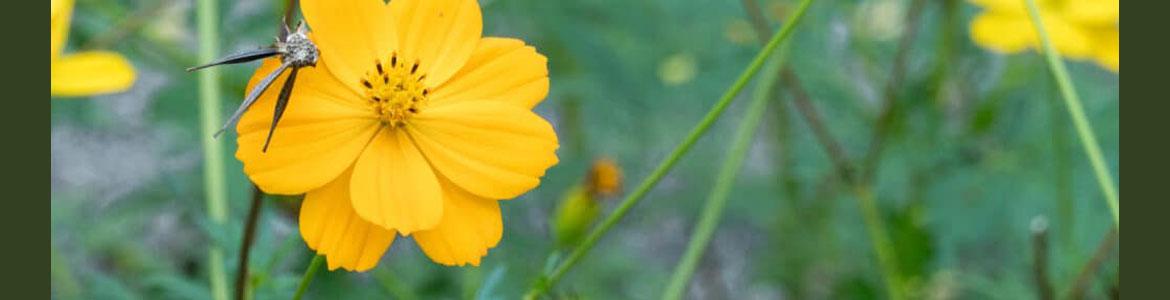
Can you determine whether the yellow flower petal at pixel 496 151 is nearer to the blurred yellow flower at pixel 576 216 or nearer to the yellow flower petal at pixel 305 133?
the yellow flower petal at pixel 305 133

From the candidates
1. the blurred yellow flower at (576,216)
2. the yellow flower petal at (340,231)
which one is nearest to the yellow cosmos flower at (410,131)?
the yellow flower petal at (340,231)

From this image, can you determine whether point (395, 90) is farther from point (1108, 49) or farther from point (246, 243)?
point (1108, 49)

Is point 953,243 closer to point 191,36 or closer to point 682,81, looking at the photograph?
point 682,81

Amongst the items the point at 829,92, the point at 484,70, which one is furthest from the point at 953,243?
the point at 484,70

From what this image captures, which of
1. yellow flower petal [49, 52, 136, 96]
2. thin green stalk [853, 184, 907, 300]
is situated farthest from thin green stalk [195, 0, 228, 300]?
thin green stalk [853, 184, 907, 300]

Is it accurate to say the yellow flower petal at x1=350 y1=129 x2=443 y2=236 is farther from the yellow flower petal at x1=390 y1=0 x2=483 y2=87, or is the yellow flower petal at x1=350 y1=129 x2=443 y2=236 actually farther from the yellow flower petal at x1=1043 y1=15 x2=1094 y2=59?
the yellow flower petal at x1=1043 y1=15 x2=1094 y2=59
